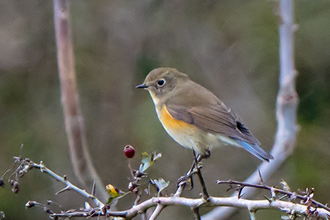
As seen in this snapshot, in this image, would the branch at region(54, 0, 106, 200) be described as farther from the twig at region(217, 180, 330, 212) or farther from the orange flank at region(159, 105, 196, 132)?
the twig at region(217, 180, 330, 212)

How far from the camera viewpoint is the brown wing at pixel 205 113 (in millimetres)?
3275

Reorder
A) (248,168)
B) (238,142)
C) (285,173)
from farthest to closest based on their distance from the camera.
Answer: (248,168), (285,173), (238,142)

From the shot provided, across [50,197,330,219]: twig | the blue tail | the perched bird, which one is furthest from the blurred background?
[50,197,330,219]: twig

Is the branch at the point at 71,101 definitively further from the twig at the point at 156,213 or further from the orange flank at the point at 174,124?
the twig at the point at 156,213

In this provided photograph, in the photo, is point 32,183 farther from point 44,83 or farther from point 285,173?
point 285,173

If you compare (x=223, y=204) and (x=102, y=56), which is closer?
(x=223, y=204)

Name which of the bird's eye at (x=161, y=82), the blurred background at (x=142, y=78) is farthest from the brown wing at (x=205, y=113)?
the blurred background at (x=142, y=78)

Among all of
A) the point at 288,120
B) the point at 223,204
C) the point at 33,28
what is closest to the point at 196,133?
the point at 288,120

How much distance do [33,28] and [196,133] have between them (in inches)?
121

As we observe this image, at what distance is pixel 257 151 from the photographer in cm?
294

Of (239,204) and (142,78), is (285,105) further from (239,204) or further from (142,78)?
(142,78)

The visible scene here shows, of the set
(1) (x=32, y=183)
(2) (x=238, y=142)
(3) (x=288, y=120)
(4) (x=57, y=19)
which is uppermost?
(1) (x=32, y=183)

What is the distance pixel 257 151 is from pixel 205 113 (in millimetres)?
Answer: 540

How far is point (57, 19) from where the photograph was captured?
3.31 meters
